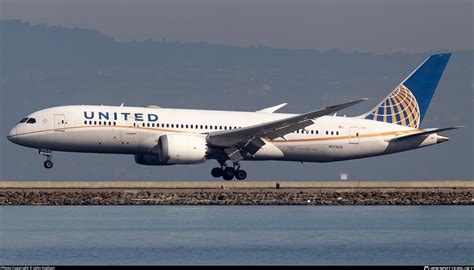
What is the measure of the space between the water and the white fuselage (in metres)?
6.20

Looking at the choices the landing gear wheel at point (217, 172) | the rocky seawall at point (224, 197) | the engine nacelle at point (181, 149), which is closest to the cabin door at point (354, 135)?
the rocky seawall at point (224, 197)

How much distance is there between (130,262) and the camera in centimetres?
4069

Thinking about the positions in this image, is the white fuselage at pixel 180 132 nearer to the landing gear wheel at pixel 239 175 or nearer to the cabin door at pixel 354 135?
the cabin door at pixel 354 135

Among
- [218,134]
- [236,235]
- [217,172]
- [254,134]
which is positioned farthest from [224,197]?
[236,235]

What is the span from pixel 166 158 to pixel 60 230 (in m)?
17.0

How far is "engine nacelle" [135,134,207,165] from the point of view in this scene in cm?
6506

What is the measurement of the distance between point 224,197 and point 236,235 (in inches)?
576

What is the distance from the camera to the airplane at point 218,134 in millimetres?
64875

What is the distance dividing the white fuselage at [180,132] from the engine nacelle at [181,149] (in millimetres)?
715

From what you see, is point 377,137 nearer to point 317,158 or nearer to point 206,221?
point 317,158

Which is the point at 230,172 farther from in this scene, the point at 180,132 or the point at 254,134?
the point at 180,132

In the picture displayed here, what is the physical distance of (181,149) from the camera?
65188 millimetres

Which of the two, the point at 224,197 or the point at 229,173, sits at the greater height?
the point at 229,173

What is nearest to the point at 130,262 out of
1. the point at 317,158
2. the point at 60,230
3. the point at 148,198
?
the point at 60,230
